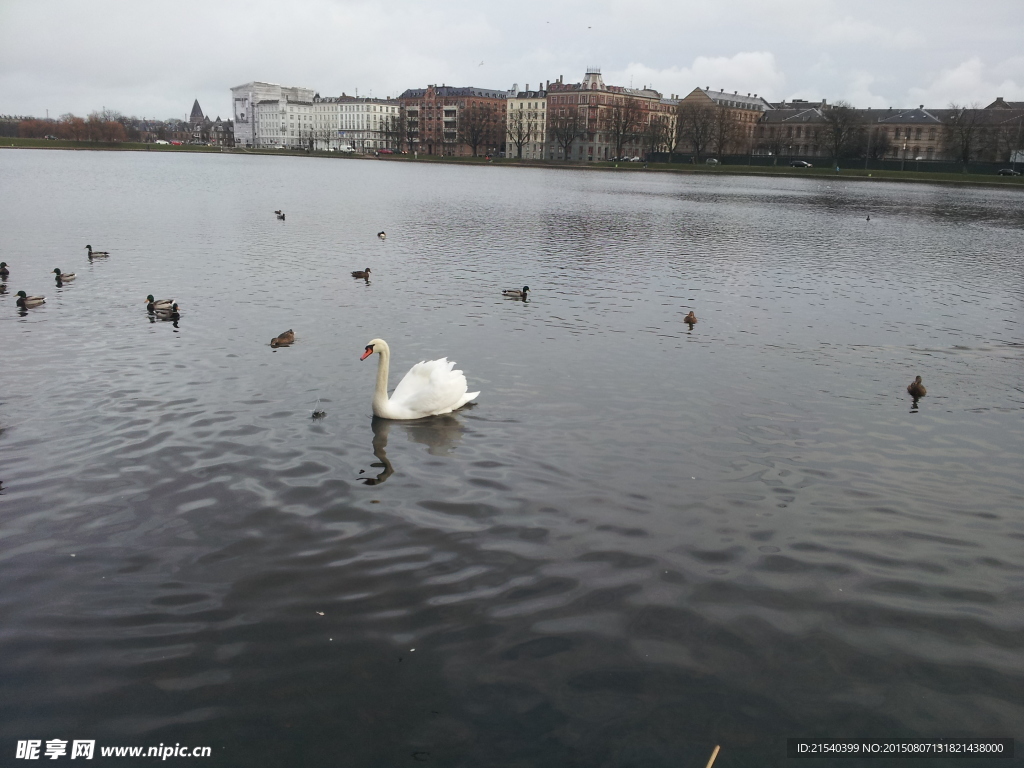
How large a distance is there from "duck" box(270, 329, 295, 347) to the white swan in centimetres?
438

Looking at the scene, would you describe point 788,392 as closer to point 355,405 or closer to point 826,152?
point 355,405

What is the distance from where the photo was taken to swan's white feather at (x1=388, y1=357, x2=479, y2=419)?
11867 mm

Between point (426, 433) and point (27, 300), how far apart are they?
12858mm

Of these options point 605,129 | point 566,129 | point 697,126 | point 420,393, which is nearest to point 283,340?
point 420,393

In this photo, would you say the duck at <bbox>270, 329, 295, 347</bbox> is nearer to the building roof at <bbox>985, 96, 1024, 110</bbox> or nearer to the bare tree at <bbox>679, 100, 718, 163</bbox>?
the bare tree at <bbox>679, 100, 718, 163</bbox>

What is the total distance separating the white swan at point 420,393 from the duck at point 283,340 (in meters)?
4.38

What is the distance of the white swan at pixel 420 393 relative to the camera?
11859 millimetres

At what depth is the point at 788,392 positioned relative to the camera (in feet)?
46.8

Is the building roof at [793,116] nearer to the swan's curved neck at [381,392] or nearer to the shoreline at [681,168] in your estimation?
the shoreline at [681,168]

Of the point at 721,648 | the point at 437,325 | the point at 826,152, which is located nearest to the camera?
the point at 721,648

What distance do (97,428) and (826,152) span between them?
164m

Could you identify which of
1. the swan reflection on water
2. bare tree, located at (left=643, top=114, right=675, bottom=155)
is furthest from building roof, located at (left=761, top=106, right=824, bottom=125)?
the swan reflection on water

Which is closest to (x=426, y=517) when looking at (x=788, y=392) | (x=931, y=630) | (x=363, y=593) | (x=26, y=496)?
(x=363, y=593)

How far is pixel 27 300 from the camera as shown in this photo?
61.0 feet
